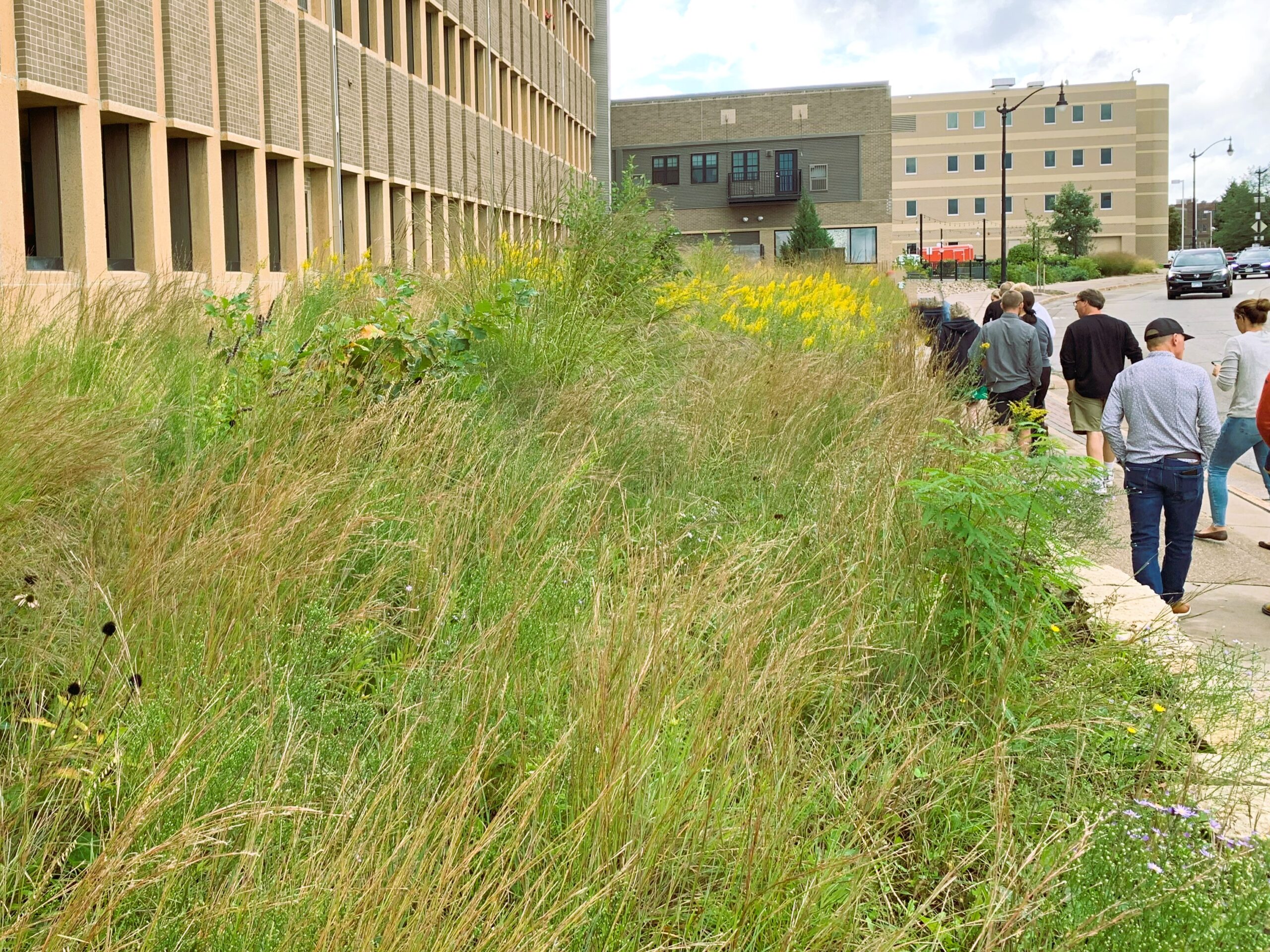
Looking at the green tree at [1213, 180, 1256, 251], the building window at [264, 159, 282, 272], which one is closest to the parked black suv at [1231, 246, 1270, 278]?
the green tree at [1213, 180, 1256, 251]

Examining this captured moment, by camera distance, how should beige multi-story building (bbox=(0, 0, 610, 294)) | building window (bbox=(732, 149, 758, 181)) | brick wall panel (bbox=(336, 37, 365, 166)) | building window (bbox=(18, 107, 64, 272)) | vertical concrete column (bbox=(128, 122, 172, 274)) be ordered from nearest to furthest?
1. beige multi-story building (bbox=(0, 0, 610, 294))
2. building window (bbox=(18, 107, 64, 272))
3. vertical concrete column (bbox=(128, 122, 172, 274))
4. brick wall panel (bbox=(336, 37, 365, 166))
5. building window (bbox=(732, 149, 758, 181))

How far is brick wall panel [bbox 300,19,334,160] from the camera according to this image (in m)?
21.0

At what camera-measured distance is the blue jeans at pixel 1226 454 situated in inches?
401

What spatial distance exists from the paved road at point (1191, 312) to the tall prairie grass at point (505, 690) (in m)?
14.3

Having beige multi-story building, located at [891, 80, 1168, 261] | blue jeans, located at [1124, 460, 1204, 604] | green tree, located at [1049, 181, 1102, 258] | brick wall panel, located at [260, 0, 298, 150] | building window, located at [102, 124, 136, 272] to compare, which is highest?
beige multi-story building, located at [891, 80, 1168, 261]

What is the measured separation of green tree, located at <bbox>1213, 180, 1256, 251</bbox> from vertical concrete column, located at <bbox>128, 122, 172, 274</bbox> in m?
113

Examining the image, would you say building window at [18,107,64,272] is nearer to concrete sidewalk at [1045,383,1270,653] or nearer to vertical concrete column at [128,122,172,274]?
vertical concrete column at [128,122,172,274]

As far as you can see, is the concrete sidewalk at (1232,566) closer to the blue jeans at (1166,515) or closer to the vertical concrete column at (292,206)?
the blue jeans at (1166,515)

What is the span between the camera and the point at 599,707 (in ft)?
9.19

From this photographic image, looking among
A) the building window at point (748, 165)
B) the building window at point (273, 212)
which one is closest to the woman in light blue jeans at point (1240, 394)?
the building window at point (273, 212)

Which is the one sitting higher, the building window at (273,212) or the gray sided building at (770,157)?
the gray sided building at (770,157)

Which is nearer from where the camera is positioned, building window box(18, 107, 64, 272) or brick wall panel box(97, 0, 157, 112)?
building window box(18, 107, 64, 272)

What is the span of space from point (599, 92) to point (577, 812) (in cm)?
5458

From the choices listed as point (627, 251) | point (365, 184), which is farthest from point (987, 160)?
point (627, 251)
